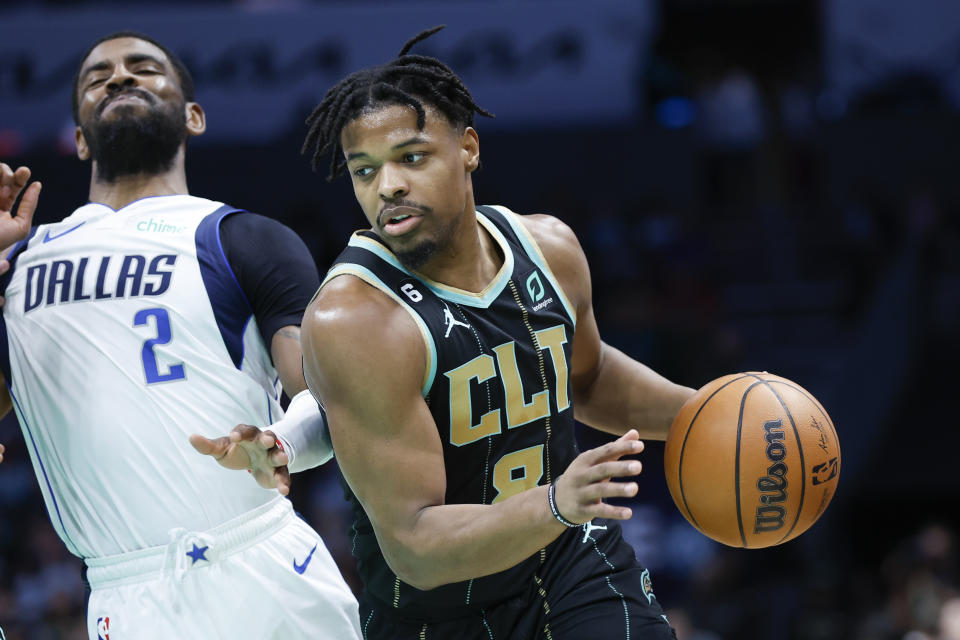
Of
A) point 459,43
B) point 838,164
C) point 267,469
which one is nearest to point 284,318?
point 267,469

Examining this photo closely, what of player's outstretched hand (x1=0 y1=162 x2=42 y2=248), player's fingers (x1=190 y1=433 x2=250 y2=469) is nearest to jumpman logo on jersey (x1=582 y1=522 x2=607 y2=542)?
player's fingers (x1=190 y1=433 x2=250 y2=469)

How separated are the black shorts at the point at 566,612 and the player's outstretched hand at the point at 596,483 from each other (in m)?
0.61

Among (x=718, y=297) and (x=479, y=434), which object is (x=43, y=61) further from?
(x=479, y=434)

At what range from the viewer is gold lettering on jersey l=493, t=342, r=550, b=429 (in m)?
3.25

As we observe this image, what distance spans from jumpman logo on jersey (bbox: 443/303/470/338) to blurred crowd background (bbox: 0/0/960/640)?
23.3ft

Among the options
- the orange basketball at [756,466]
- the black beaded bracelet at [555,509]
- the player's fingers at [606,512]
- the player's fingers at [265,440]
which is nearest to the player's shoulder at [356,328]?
the player's fingers at [265,440]

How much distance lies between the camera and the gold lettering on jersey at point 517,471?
10.7 feet

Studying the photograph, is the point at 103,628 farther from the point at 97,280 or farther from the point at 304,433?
the point at 97,280

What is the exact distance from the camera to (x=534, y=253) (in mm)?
3566

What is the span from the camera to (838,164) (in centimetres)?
1341

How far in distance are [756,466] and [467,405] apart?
811 millimetres

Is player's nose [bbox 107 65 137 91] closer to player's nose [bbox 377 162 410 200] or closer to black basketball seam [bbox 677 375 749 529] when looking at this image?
player's nose [bbox 377 162 410 200]

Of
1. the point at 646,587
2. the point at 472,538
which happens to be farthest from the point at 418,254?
the point at 646,587

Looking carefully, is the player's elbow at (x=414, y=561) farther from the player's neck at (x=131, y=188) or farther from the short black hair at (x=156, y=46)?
the short black hair at (x=156, y=46)
